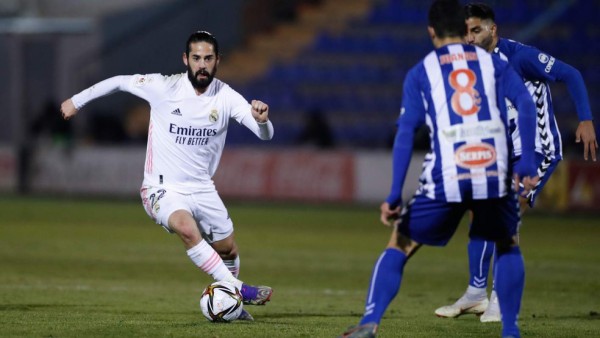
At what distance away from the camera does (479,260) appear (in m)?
8.39

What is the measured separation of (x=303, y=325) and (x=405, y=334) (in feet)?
2.66

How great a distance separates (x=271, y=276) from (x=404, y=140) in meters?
5.98

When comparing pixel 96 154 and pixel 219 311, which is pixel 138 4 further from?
pixel 219 311

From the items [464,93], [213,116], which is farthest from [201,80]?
[464,93]

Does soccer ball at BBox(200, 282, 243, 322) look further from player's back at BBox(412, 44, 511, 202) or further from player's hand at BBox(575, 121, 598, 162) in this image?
player's hand at BBox(575, 121, 598, 162)

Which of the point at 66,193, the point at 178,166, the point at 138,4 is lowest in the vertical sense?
the point at 66,193

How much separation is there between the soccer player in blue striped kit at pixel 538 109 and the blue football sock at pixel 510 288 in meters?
1.47

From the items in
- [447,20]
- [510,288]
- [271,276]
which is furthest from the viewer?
[271,276]

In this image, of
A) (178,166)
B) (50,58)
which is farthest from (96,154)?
(178,166)

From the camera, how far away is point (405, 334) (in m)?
7.22

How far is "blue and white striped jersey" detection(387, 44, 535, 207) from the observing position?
19.7 feet

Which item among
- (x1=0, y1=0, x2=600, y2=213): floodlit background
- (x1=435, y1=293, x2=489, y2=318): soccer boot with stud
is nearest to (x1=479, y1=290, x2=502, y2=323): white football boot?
(x1=435, y1=293, x2=489, y2=318): soccer boot with stud

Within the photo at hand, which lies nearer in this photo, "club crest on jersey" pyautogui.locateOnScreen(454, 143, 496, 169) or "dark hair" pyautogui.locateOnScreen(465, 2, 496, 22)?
"club crest on jersey" pyautogui.locateOnScreen(454, 143, 496, 169)

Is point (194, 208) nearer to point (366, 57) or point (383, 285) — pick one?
point (383, 285)
